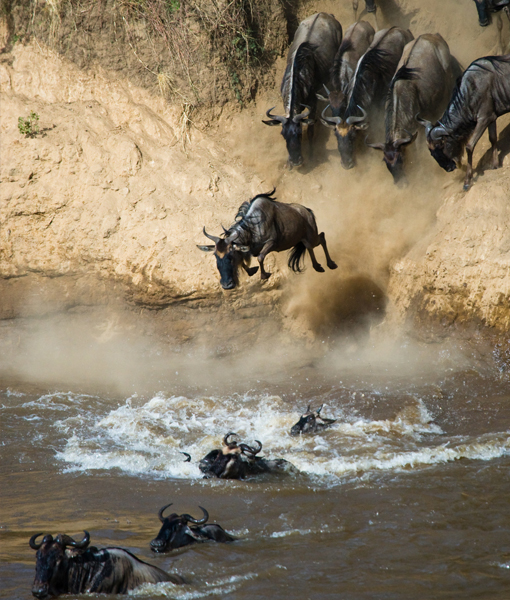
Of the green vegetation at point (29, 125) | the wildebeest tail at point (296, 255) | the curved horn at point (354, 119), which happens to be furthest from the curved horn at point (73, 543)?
the curved horn at point (354, 119)

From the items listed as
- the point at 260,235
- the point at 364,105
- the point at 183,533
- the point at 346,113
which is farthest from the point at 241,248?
the point at 364,105

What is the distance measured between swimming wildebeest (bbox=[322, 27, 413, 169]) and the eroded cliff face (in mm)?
521

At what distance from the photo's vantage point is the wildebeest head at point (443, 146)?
9602mm

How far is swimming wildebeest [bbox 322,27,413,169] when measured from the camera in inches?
425

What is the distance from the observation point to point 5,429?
7.69 metres

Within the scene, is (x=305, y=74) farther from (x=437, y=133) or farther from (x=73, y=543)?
(x=73, y=543)

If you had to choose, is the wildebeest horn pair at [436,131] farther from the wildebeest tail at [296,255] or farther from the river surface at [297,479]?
the river surface at [297,479]

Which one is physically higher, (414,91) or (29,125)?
(414,91)

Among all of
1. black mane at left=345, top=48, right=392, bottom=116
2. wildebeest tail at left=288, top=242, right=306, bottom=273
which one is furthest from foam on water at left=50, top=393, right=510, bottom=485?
black mane at left=345, top=48, right=392, bottom=116

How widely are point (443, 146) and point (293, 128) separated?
267cm

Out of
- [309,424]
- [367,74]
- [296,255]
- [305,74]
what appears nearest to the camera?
[309,424]

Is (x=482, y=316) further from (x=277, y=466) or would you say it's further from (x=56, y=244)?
(x=56, y=244)

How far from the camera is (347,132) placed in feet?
35.3

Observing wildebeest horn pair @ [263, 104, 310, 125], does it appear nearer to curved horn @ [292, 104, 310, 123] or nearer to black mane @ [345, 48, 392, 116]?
curved horn @ [292, 104, 310, 123]
